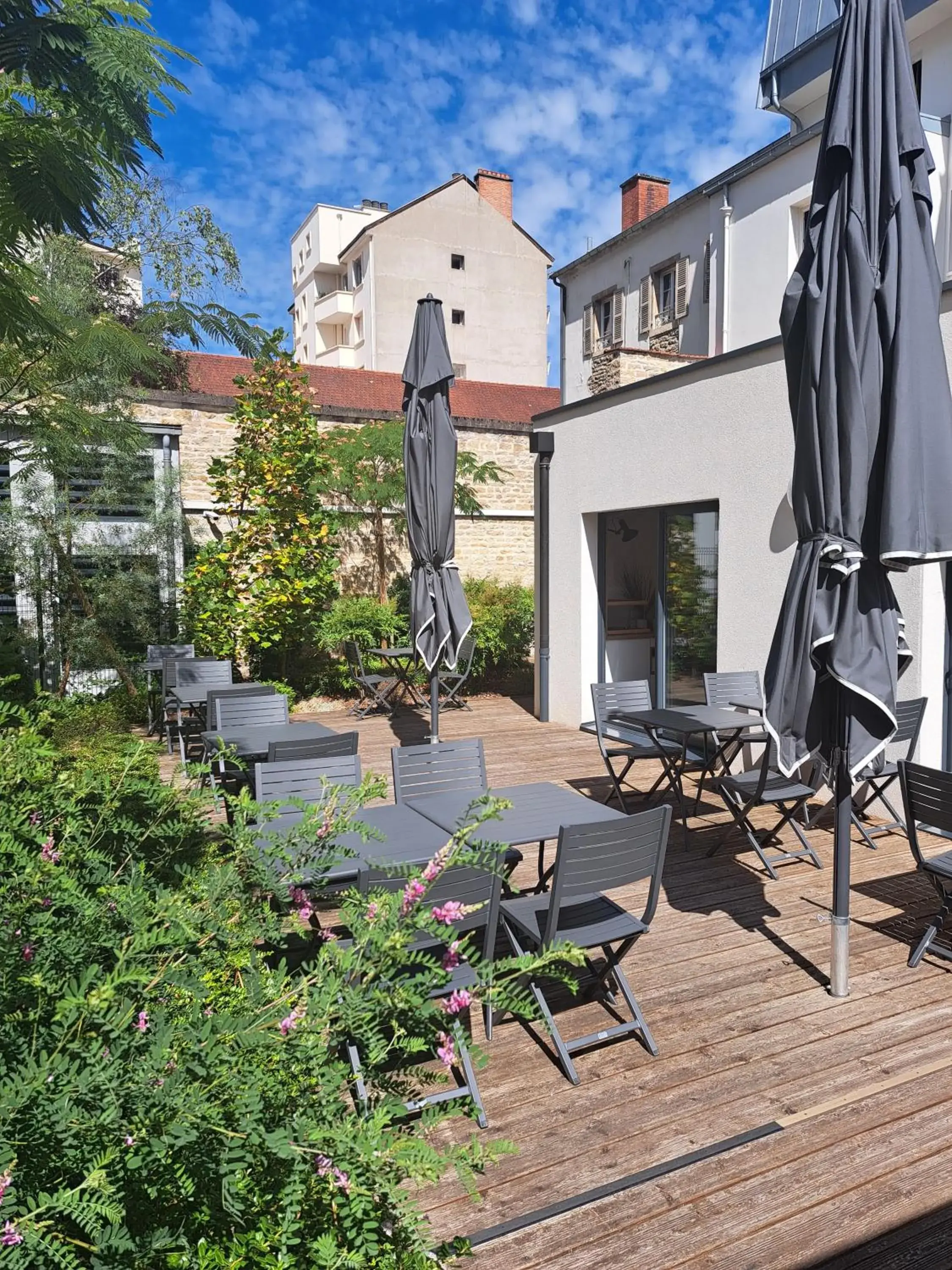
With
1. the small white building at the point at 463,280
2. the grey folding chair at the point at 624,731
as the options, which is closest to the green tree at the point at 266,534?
the grey folding chair at the point at 624,731

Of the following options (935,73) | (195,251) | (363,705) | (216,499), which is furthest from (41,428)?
(195,251)

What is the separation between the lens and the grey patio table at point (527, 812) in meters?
3.70

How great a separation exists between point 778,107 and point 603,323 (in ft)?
15.6

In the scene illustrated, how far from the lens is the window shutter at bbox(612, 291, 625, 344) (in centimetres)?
1558

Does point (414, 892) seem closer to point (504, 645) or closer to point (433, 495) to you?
point (433, 495)

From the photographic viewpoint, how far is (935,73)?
976 centimetres

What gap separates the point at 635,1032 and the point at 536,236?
27.5 metres

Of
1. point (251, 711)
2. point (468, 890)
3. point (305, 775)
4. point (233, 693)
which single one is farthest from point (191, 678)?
point (468, 890)

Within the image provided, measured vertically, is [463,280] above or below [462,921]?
above

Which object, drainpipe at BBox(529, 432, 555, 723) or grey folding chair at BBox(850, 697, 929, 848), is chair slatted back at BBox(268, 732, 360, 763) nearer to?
grey folding chair at BBox(850, 697, 929, 848)

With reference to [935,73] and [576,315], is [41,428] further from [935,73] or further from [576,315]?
[576,315]

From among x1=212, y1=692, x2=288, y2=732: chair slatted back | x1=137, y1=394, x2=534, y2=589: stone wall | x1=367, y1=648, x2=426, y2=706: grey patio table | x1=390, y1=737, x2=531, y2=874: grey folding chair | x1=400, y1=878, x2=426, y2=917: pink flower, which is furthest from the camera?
x1=137, y1=394, x2=534, y2=589: stone wall

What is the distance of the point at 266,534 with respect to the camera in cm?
1097

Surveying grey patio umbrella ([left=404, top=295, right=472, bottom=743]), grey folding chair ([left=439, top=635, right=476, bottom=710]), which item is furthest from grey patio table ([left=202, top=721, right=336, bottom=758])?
grey folding chair ([left=439, top=635, right=476, bottom=710])
